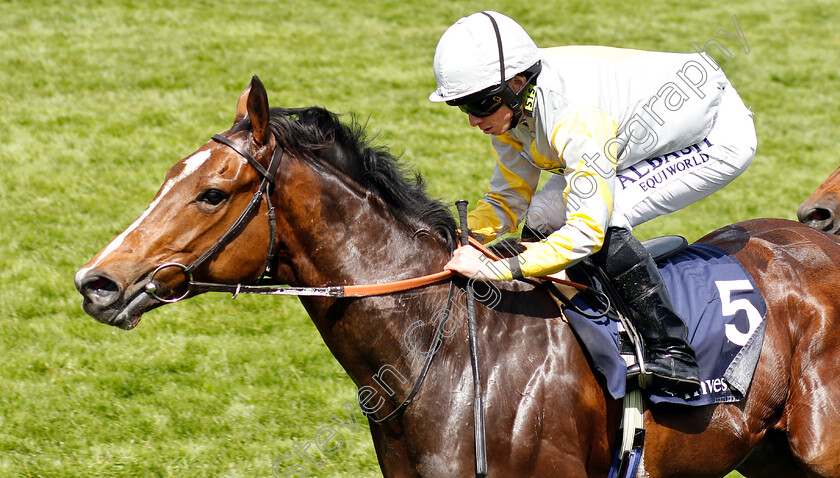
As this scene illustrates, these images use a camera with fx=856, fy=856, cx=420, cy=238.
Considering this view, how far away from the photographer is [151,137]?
869cm

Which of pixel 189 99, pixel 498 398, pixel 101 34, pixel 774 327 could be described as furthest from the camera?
pixel 101 34

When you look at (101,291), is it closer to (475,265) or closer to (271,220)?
(271,220)

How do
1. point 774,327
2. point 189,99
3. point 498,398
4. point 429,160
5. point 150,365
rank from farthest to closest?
point 189,99 < point 429,160 < point 150,365 < point 774,327 < point 498,398

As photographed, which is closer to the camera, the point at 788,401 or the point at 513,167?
the point at 788,401

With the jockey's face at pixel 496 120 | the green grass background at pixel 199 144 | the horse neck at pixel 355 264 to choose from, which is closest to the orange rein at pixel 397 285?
the horse neck at pixel 355 264

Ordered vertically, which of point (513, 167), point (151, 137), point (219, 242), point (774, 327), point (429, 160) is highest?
point (219, 242)

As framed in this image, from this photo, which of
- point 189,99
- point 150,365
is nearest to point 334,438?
point 150,365

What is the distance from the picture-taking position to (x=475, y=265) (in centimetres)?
299

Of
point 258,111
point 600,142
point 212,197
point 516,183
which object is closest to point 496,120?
point 600,142

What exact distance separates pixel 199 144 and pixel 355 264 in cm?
614

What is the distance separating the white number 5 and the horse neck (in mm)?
1113

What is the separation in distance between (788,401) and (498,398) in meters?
1.25

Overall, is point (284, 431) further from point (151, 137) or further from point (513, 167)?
point (151, 137)

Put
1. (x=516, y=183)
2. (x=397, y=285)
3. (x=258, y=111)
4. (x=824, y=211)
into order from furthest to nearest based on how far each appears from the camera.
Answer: (x=824, y=211) → (x=516, y=183) → (x=397, y=285) → (x=258, y=111)
